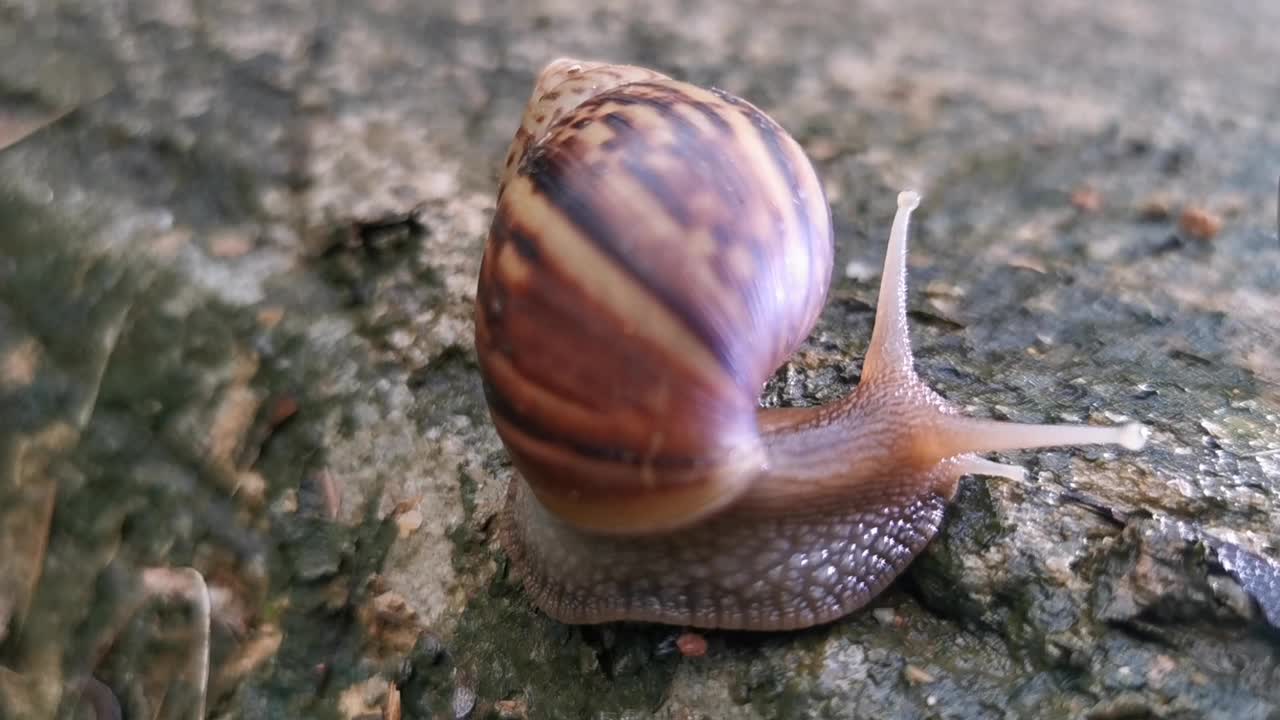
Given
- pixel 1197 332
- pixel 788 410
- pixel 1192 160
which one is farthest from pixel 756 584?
pixel 1192 160

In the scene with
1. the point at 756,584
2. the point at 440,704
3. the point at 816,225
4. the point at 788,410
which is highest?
the point at 816,225

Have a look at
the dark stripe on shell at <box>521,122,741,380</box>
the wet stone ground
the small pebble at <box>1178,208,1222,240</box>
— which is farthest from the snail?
the small pebble at <box>1178,208,1222,240</box>

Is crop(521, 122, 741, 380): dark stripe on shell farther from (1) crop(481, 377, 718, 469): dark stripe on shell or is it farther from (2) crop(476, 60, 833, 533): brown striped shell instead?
(1) crop(481, 377, 718, 469): dark stripe on shell

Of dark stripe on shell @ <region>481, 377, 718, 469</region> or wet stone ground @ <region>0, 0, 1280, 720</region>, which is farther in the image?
wet stone ground @ <region>0, 0, 1280, 720</region>

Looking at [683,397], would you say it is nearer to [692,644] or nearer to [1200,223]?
[692,644]

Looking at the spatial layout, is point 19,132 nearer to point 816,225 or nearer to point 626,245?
point 626,245

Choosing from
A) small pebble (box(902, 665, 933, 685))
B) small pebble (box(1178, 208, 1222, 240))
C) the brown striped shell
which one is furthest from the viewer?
small pebble (box(1178, 208, 1222, 240))
